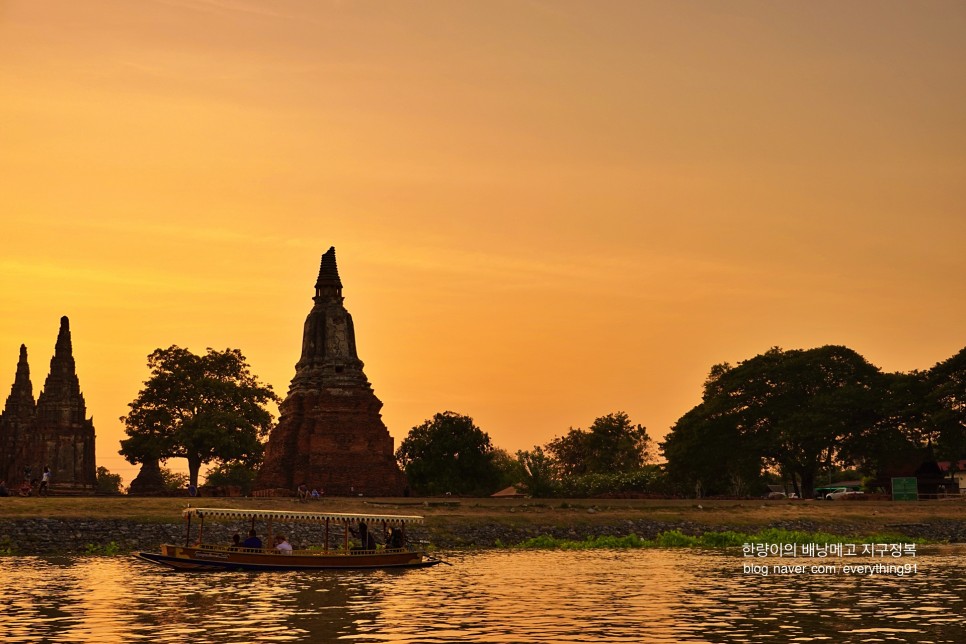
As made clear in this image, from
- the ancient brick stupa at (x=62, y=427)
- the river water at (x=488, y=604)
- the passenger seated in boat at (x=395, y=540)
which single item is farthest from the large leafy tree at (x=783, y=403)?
the passenger seated in boat at (x=395, y=540)

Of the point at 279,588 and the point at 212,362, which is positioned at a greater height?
the point at 212,362

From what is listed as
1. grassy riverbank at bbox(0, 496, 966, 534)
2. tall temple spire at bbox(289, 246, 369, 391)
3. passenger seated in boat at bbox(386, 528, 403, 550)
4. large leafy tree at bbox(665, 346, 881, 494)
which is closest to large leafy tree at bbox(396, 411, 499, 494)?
large leafy tree at bbox(665, 346, 881, 494)

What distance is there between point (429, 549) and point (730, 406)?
187ft

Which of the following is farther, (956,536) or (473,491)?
(473,491)

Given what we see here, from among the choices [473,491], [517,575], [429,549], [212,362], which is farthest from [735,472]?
[517,575]

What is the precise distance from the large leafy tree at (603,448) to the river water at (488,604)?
109 metres

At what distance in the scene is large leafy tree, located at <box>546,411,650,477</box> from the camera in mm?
161375

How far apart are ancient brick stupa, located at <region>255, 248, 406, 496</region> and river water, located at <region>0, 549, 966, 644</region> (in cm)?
3676

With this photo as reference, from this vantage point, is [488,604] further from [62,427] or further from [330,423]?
[62,427]

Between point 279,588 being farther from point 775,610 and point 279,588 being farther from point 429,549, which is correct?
point 429,549

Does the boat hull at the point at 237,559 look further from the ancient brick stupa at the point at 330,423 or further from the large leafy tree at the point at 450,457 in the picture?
the large leafy tree at the point at 450,457

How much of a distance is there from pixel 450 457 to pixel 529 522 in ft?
186

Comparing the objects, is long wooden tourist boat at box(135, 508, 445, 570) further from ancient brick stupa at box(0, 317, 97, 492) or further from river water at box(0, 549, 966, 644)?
ancient brick stupa at box(0, 317, 97, 492)

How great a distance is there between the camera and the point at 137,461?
10694cm
